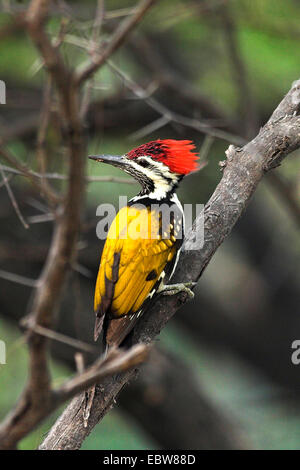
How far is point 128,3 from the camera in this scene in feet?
19.4

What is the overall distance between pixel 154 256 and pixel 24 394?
1.48 meters

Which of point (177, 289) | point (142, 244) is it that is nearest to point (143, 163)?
point (142, 244)

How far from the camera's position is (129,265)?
3.14 metres

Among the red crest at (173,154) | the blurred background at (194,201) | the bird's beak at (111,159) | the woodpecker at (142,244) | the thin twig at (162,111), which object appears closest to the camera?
the woodpecker at (142,244)

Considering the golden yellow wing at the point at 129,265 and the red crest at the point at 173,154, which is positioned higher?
the red crest at the point at 173,154

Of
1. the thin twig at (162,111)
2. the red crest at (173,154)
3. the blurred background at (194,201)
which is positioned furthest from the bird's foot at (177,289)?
the blurred background at (194,201)

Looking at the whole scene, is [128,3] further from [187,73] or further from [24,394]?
[24,394]

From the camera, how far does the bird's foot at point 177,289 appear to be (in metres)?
3.08

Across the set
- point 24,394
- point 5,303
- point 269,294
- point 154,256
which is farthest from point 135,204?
point 269,294

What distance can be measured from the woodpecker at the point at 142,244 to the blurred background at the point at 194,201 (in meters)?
0.74

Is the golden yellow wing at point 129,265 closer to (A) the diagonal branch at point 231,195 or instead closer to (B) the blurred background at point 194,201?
(A) the diagonal branch at point 231,195

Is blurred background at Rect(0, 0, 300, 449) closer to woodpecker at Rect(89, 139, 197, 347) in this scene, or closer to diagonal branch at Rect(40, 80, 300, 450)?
woodpecker at Rect(89, 139, 197, 347)

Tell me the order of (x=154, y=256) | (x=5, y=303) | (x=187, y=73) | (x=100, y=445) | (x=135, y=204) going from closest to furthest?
→ (x=154, y=256), (x=135, y=204), (x=5, y=303), (x=100, y=445), (x=187, y=73)

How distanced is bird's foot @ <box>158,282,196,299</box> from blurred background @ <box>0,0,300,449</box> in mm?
1415
